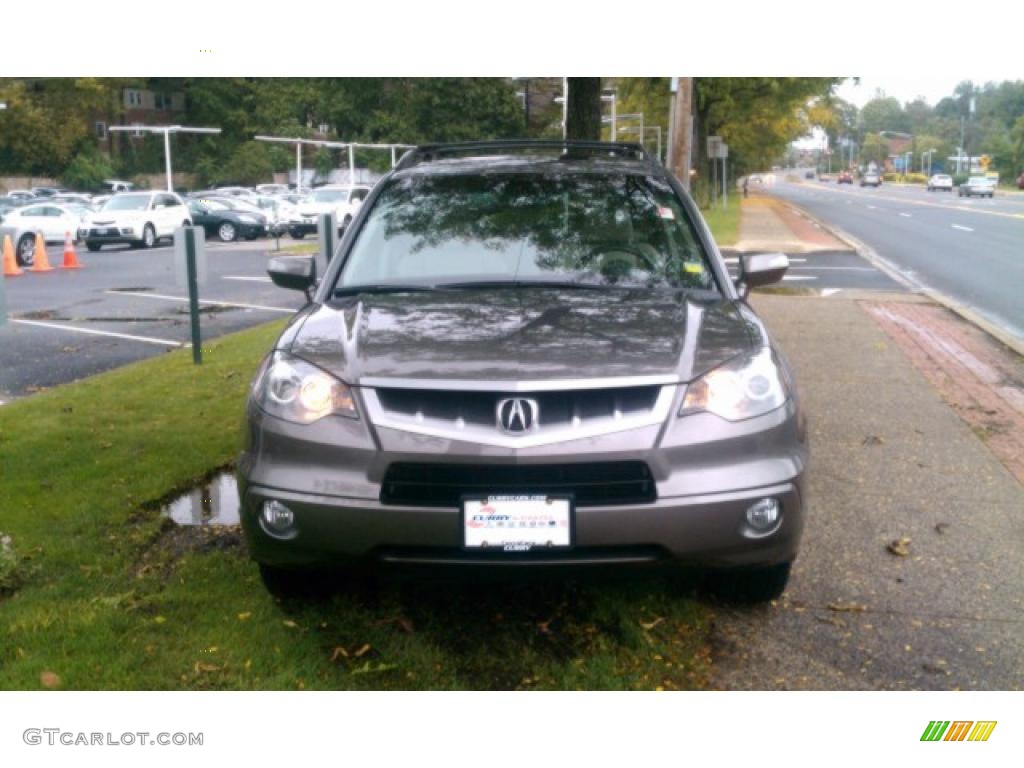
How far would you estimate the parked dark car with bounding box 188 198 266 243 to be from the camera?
1313 inches

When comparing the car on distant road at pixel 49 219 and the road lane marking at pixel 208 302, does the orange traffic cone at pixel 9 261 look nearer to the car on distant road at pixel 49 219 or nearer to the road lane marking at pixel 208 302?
the road lane marking at pixel 208 302

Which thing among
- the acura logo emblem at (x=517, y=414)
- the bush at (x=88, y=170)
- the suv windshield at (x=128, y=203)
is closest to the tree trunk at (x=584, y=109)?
the acura logo emblem at (x=517, y=414)

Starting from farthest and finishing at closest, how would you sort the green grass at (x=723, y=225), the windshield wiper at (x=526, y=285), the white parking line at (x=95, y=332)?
the green grass at (x=723, y=225) < the white parking line at (x=95, y=332) < the windshield wiper at (x=526, y=285)

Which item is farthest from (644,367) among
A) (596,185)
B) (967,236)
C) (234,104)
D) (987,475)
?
(967,236)

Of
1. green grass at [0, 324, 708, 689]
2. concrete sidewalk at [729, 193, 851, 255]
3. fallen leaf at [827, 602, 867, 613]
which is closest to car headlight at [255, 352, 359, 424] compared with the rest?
green grass at [0, 324, 708, 689]

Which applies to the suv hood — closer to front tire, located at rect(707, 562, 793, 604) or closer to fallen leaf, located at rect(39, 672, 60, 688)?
front tire, located at rect(707, 562, 793, 604)

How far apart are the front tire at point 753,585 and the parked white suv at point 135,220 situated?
82.6 feet

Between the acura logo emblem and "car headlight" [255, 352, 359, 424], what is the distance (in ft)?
1.53

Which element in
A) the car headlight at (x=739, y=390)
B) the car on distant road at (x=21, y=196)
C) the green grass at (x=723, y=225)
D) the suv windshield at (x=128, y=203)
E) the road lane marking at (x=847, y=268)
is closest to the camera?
the car headlight at (x=739, y=390)

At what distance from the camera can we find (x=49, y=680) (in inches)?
134

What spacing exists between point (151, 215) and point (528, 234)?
87.7 ft

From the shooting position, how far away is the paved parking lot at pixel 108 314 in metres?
9.95

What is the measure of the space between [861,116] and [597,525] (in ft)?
512

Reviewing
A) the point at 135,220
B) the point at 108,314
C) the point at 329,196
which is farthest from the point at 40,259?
the point at 329,196
